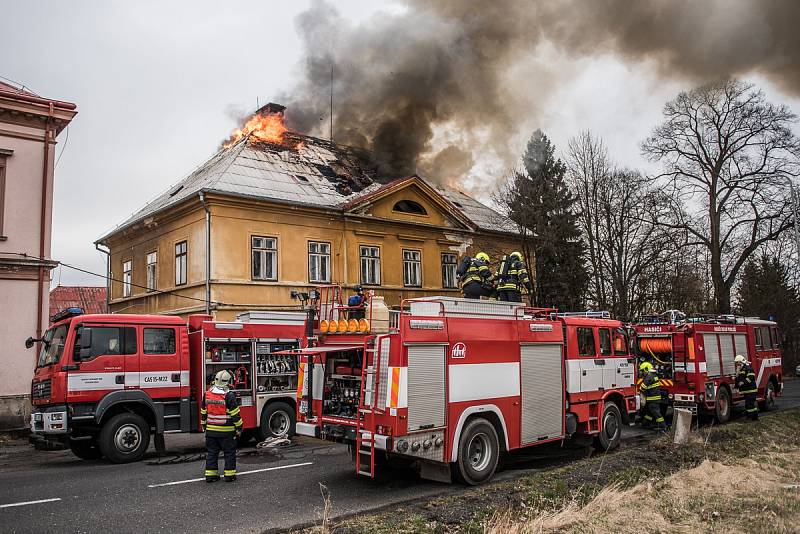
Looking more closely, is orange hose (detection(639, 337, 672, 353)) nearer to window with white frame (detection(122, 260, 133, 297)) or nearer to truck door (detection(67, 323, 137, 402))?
truck door (detection(67, 323, 137, 402))

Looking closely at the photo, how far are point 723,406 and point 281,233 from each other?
1477 cm

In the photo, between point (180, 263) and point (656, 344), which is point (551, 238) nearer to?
point (656, 344)

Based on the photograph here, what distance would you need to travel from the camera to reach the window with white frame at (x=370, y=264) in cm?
2477

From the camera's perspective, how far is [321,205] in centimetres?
2330

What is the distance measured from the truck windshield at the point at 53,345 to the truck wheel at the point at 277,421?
403 centimetres

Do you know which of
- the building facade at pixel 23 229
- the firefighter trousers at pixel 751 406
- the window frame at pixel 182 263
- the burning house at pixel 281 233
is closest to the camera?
the firefighter trousers at pixel 751 406

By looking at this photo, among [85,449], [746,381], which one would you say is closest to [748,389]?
[746,381]

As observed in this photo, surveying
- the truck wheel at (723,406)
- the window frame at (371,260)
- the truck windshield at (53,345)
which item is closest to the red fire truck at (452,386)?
the truck windshield at (53,345)

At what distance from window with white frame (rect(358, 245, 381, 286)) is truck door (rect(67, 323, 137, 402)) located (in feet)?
43.7

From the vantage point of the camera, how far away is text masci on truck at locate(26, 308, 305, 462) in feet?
36.9

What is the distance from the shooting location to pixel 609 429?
11.6m

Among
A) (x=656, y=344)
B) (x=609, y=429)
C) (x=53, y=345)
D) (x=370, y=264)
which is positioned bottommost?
(x=609, y=429)

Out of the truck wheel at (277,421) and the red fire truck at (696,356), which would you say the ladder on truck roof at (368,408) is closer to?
the truck wheel at (277,421)

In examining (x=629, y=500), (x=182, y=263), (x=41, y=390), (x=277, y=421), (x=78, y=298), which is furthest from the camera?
(x=78, y=298)
